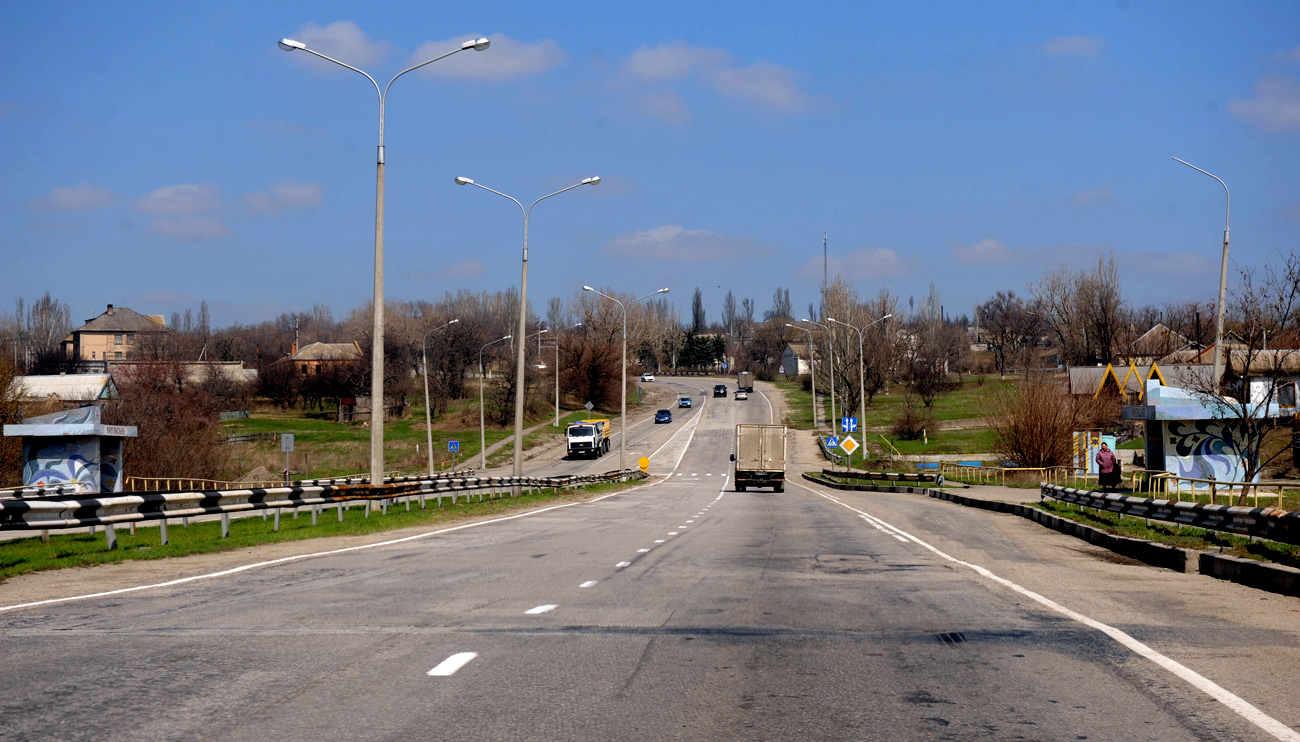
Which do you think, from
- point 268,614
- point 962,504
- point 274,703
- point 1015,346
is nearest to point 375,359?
point 268,614

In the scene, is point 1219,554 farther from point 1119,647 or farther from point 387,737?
point 387,737

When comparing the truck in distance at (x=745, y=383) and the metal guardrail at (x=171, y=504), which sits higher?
the truck in distance at (x=745, y=383)

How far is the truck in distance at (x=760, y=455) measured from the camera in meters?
50.6

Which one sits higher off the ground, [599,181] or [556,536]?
[599,181]

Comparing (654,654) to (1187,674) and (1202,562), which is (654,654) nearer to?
(1187,674)

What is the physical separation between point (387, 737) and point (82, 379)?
67.8 meters

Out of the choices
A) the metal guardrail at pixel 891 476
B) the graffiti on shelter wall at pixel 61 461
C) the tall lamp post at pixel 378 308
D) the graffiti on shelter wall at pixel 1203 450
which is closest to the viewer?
the tall lamp post at pixel 378 308

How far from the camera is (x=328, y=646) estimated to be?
25.0ft

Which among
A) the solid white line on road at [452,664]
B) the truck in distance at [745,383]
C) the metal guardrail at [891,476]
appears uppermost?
the truck in distance at [745,383]

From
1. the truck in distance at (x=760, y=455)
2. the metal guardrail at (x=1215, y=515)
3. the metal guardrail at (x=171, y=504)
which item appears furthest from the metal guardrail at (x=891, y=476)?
the metal guardrail at (x=171, y=504)

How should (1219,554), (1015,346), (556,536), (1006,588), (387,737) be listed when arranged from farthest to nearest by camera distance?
(1015,346)
(556,536)
(1219,554)
(1006,588)
(387,737)

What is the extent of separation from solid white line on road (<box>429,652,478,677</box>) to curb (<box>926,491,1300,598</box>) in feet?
31.6

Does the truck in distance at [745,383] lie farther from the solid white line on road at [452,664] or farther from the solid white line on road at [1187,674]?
the solid white line on road at [452,664]

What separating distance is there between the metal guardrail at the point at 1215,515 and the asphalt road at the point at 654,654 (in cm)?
157
